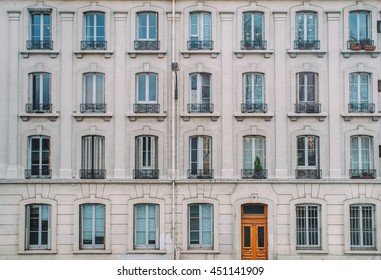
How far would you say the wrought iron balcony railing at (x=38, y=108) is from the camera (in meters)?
24.3

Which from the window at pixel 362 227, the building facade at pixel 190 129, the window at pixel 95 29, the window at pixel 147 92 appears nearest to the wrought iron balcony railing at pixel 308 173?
the building facade at pixel 190 129

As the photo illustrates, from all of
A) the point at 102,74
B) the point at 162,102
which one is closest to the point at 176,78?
the point at 162,102

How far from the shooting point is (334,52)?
24438 millimetres

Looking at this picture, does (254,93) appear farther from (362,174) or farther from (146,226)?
(146,226)

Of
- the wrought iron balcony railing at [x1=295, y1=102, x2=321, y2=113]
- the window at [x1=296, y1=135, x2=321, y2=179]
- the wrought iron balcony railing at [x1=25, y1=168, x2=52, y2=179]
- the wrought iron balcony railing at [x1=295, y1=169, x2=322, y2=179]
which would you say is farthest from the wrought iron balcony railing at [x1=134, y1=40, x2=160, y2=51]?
the wrought iron balcony railing at [x1=295, y1=169, x2=322, y2=179]

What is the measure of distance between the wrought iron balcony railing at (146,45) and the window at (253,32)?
3821 mm

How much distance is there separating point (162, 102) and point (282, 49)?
5.82m

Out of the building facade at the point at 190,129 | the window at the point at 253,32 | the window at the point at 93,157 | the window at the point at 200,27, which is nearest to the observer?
the building facade at the point at 190,129

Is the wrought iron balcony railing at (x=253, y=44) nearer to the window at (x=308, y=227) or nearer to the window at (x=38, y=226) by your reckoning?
the window at (x=308, y=227)

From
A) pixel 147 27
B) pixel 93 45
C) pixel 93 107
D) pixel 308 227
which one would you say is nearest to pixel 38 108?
pixel 93 107

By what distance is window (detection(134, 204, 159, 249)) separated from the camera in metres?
24.2

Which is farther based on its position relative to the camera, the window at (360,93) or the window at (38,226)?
the window at (360,93)

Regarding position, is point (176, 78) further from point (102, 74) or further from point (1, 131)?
point (1, 131)

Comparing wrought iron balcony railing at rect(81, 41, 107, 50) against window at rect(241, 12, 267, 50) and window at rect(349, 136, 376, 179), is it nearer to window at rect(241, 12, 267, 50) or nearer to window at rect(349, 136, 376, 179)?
window at rect(241, 12, 267, 50)
